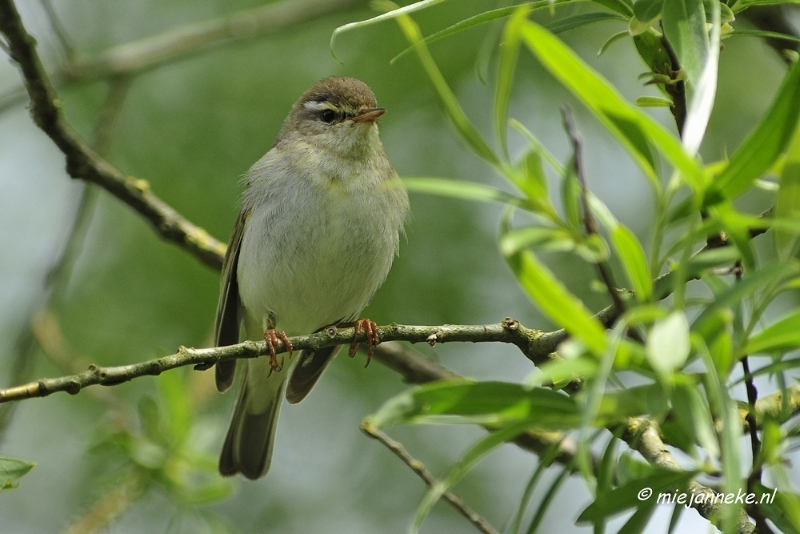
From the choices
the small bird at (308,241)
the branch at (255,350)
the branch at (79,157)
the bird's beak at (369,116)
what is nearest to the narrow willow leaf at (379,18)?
the branch at (255,350)

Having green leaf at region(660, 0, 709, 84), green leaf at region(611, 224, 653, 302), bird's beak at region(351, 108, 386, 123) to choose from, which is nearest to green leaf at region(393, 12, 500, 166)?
green leaf at region(611, 224, 653, 302)

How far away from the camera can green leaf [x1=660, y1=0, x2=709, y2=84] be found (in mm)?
2146

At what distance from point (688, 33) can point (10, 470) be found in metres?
2.43

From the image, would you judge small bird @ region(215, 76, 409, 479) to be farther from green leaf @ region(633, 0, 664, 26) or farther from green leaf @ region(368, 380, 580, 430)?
green leaf @ region(368, 380, 580, 430)

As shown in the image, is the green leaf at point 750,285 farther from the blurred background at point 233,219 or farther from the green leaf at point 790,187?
the blurred background at point 233,219

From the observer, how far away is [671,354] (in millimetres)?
1443

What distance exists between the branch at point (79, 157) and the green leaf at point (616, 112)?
118 inches

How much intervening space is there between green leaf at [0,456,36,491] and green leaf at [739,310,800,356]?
7.06ft

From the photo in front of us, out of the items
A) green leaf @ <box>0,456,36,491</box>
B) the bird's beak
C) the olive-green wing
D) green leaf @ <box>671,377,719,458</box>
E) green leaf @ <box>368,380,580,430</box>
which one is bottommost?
the olive-green wing

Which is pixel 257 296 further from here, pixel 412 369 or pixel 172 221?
pixel 412 369

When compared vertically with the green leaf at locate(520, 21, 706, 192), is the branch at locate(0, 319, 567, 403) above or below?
below

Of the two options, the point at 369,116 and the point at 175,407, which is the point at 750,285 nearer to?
the point at 175,407

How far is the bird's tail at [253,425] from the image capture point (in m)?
6.21

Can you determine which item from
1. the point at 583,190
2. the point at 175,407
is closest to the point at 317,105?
the point at 175,407
